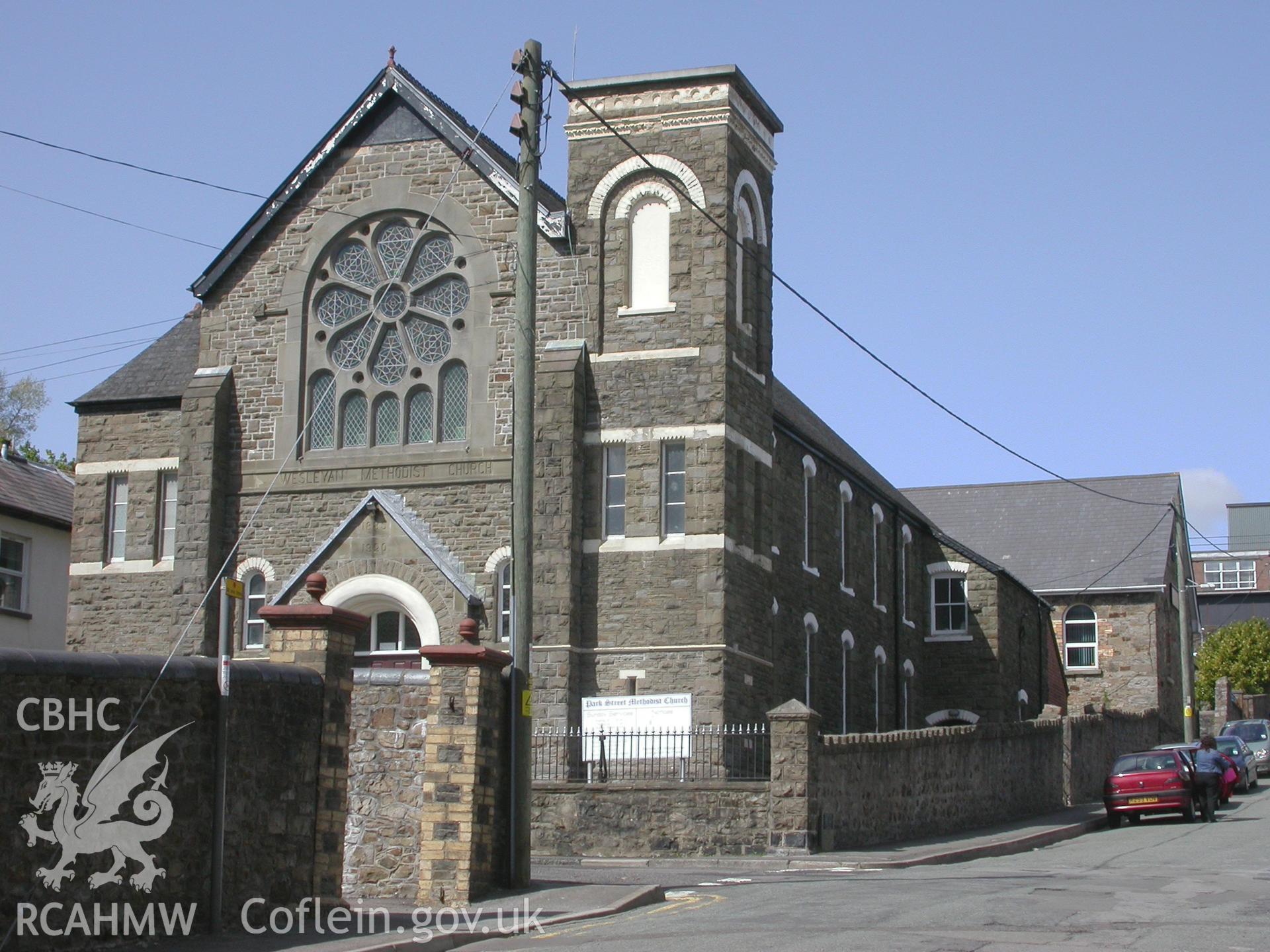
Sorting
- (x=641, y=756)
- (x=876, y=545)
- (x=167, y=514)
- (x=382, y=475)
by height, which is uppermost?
(x=876, y=545)

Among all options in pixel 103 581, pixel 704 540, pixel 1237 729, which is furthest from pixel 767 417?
pixel 1237 729

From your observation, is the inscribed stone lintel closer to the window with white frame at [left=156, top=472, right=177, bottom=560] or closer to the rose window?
the rose window

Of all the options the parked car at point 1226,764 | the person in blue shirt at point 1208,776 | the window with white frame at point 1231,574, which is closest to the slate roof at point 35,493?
the parked car at point 1226,764

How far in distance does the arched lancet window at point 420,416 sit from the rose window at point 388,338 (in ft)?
0.04

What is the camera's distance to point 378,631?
2923cm

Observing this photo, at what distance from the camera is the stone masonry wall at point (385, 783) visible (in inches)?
715

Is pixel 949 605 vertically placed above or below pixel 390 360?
below

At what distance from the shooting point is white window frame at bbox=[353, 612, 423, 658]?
94.6 feet

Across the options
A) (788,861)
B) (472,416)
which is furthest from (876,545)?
(788,861)

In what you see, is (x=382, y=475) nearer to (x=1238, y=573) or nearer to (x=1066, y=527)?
(x=1066, y=527)

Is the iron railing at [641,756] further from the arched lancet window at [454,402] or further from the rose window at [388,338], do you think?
the rose window at [388,338]

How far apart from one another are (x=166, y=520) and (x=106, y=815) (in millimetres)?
18460

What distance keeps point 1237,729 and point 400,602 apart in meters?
29.6

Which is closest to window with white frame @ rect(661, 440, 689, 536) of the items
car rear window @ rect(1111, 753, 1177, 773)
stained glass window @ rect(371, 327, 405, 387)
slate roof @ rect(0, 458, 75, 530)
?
stained glass window @ rect(371, 327, 405, 387)
